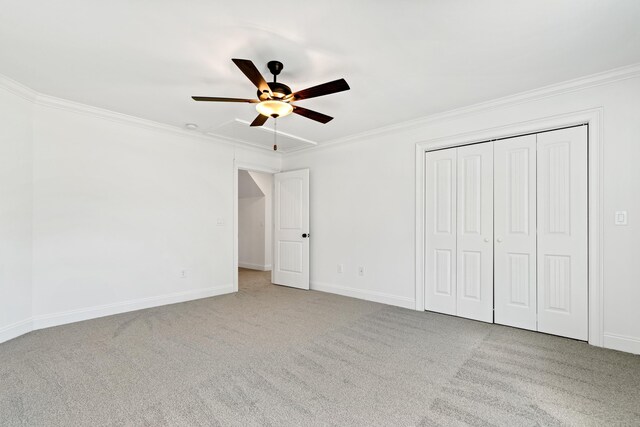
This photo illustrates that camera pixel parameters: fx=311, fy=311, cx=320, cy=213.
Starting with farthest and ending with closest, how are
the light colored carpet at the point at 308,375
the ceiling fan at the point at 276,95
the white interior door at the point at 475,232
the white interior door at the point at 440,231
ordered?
the white interior door at the point at 440,231 < the white interior door at the point at 475,232 < the ceiling fan at the point at 276,95 < the light colored carpet at the point at 308,375

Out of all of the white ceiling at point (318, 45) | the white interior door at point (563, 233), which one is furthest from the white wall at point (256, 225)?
the white interior door at point (563, 233)

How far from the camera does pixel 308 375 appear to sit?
2.28 meters

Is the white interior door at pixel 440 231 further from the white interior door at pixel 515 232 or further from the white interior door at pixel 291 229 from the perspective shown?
the white interior door at pixel 291 229

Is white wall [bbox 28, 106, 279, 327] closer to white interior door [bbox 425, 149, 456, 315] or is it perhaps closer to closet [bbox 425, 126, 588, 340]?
white interior door [bbox 425, 149, 456, 315]

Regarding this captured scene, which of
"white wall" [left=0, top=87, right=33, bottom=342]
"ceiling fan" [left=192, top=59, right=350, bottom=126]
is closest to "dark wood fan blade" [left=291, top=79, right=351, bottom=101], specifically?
"ceiling fan" [left=192, top=59, right=350, bottom=126]

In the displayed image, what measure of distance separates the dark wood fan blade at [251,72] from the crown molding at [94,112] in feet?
8.12

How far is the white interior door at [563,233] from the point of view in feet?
9.66

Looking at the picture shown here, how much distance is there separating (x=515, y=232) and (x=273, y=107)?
2798 millimetres

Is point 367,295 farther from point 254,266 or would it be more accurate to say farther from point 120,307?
→ point 254,266

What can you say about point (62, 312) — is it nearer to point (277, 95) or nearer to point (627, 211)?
point (277, 95)

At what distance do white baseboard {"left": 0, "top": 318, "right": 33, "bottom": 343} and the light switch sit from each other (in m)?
5.67

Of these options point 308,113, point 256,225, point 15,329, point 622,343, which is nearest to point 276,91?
point 308,113

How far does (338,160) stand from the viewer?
4.91 m

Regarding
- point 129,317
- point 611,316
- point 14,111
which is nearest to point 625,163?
point 611,316
